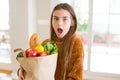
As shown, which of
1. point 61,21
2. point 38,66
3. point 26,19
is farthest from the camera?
point 26,19

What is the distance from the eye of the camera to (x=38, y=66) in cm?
90

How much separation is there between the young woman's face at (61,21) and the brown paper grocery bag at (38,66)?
21cm

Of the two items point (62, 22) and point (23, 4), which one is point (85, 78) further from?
point (62, 22)

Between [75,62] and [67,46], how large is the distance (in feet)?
0.36

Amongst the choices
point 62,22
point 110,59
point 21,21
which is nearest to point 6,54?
point 21,21

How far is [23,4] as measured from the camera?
3326 millimetres

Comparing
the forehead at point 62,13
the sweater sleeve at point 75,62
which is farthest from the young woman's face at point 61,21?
the sweater sleeve at point 75,62

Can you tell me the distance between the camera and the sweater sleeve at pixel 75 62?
3.48 ft

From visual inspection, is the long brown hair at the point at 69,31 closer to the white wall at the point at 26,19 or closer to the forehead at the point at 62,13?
the forehead at the point at 62,13

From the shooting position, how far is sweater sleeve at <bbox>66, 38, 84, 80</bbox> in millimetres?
1062

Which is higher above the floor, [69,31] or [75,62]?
[69,31]

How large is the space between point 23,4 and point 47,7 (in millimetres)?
454

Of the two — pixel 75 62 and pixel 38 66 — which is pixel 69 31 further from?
pixel 38 66

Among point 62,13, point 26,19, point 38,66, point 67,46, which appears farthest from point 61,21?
point 26,19
